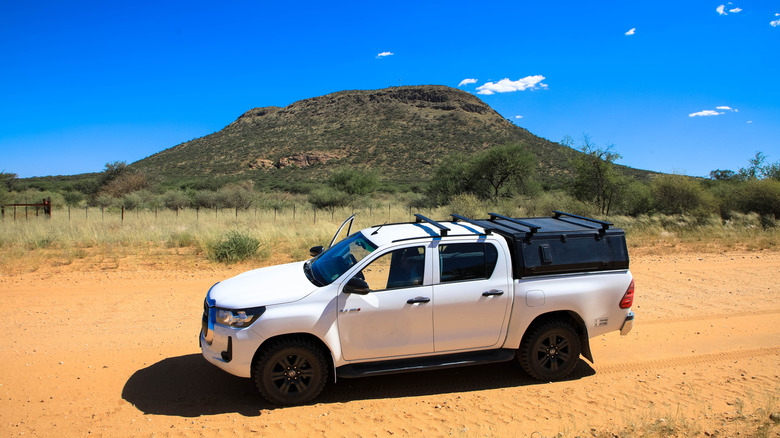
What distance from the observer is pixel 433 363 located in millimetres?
5047

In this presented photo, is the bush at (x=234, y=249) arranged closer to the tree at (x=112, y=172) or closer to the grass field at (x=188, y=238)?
the grass field at (x=188, y=238)

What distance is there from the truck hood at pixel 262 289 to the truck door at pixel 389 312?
1.65ft

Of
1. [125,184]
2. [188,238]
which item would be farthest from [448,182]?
[125,184]

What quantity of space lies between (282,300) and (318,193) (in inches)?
1088

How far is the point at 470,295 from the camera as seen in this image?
5.09 metres

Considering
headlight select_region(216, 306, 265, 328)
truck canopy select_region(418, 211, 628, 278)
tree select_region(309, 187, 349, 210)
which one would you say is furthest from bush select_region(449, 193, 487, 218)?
headlight select_region(216, 306, 265, 328)

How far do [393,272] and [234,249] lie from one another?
8576 mm

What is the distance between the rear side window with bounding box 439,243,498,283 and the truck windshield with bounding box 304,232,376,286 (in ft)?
2.60

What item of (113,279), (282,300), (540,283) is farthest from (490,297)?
(113,279)

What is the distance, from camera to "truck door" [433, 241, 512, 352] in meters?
5.05

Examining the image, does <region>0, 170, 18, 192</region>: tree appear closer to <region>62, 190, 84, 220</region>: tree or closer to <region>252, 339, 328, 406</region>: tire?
<region>62, 190, 84, 220</region>: tree

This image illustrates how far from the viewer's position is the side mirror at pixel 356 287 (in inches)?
186

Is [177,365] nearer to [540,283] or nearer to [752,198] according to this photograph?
[540,283]

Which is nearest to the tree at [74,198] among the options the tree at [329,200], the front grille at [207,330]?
the tree at [329,200]
